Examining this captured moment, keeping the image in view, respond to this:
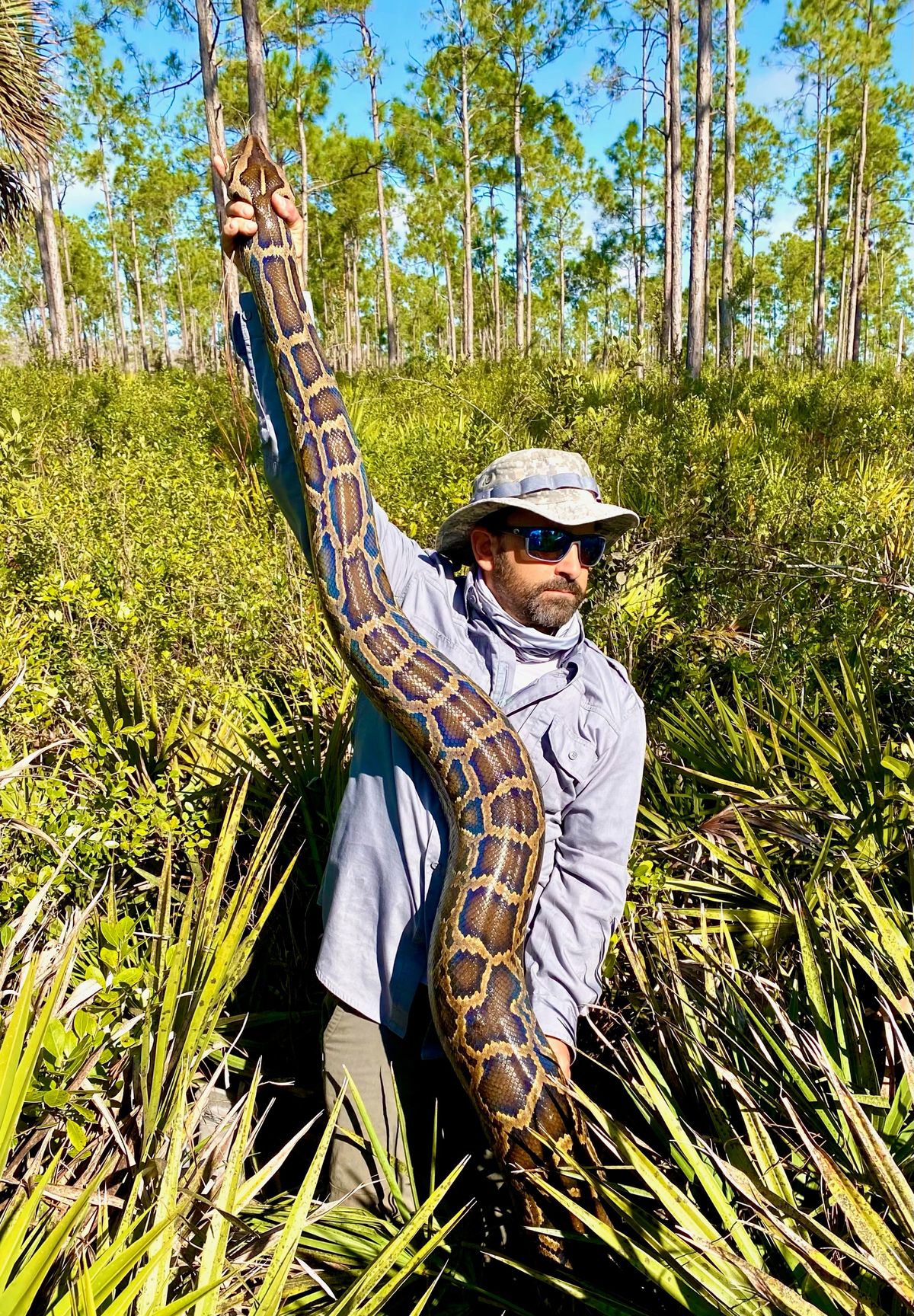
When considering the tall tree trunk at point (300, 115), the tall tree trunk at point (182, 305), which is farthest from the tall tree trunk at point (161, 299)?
the tall tree trunk at point (300, 115)

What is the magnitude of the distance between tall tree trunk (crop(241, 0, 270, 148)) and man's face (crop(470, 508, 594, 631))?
942 centimetres

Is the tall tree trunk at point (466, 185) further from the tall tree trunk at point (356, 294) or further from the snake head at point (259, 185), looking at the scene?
the snake head at point (259, 185)

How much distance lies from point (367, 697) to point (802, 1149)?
2.03 m

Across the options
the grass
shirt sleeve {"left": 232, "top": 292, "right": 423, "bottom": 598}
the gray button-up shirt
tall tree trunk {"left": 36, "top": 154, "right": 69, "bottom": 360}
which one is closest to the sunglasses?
the gray button-up shirt

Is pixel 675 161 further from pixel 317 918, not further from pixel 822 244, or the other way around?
pixel 317 918

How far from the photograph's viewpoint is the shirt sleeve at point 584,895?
2.82m

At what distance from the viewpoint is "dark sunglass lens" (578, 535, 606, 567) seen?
10.1 ft

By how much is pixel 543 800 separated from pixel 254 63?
10.8 meters

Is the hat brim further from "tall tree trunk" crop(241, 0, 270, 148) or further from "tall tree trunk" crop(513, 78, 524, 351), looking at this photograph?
"tall tree trunk" crop(513, 78, 524, 351)

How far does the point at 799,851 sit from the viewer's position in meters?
3.41

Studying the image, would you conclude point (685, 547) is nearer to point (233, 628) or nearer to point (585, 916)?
point (233, 628)

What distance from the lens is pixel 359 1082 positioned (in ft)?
9.43

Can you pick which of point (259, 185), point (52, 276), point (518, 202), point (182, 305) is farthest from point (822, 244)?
point (259, 185)

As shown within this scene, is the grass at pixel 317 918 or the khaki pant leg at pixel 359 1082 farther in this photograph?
the khaki pant leg at pixel 359 1082
